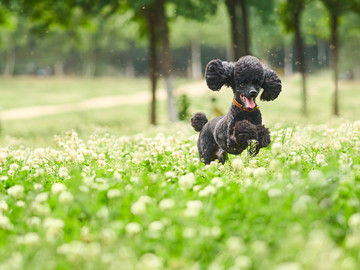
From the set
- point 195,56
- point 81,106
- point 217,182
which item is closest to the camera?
point 217,182

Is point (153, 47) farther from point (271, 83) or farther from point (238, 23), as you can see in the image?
point (271, 83)

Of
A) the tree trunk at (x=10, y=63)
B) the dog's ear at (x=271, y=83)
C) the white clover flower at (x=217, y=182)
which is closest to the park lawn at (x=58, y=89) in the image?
the tree trunk at (x=10, y=63)

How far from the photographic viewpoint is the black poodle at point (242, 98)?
4.86m

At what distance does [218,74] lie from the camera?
5.05 m

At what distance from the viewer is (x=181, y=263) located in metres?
2.55

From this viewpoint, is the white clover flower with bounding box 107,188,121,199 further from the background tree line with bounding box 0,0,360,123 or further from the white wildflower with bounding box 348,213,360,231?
the background tree line with bounding box 0,0,360,123

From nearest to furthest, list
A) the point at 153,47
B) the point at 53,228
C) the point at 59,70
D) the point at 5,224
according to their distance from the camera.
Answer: the point at 53,228 < the point at 5,224 < the point at 153,47 < the point at 59,70

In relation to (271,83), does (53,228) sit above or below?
below

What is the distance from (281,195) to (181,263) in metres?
1.10

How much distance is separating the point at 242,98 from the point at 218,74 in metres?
0.43

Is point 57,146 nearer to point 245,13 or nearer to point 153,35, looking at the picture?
point 245,13

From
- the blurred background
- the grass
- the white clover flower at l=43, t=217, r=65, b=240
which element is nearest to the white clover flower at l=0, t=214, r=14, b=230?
the white clover flower at l=43, t=217, r=65, b=240

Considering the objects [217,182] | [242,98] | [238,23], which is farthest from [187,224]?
[238,23]

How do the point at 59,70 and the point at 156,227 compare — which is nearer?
the point at 156,227
